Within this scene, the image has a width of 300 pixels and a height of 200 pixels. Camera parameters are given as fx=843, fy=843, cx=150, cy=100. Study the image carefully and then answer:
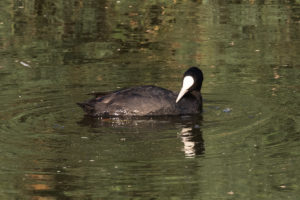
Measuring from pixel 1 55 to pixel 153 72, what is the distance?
365 cm

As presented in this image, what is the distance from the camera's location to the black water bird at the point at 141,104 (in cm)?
1259

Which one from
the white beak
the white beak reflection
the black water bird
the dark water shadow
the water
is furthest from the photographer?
the white beak

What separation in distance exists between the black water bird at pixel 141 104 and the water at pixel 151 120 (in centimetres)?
23

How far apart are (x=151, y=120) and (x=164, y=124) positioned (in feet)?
1.16

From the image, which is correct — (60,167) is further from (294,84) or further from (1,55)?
(1,55)

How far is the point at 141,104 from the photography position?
12586mm

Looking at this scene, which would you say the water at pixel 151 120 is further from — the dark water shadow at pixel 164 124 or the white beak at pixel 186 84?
the white beak at pixel 186 84

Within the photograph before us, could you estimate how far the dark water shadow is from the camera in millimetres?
11148

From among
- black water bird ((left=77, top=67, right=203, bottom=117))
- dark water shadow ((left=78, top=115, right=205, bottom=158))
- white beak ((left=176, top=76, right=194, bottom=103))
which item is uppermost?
white beak ((left=176, top=76, right=194, bottom=103))

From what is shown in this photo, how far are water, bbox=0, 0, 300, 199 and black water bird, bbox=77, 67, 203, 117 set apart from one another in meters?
0.23

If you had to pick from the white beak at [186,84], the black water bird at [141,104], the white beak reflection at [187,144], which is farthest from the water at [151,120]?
the white beak at [186,84]

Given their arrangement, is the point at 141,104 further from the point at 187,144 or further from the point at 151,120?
the point at 187,144

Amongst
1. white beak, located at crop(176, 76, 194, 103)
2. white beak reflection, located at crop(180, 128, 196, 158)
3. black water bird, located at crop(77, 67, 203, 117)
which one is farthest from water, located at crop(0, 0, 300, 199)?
white beak, located at crop(176, 76, 194, 103)

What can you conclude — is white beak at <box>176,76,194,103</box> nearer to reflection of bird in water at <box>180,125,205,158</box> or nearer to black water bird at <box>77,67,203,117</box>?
black water bird at <box>77,67,203,117</box>
